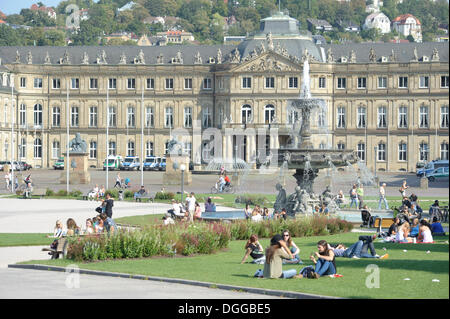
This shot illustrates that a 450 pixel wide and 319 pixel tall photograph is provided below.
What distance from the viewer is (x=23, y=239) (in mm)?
47000

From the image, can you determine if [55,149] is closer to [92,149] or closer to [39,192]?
[92,149]

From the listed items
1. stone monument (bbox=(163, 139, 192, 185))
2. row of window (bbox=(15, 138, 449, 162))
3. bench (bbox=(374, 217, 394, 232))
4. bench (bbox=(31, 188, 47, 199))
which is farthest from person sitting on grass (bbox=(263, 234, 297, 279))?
row of window (bbox=(15, 138, 449, 162))

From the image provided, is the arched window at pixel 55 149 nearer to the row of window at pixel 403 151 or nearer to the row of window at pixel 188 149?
the row of window at pixel 188 149

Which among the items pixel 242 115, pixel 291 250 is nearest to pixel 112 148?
pixel 242 115

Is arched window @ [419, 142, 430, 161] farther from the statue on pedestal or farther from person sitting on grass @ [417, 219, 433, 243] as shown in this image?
person sitting on grass @ [417, 219, 433, 243]

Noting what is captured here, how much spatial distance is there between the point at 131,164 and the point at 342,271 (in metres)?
96.7

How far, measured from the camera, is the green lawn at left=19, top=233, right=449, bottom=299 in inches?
1221

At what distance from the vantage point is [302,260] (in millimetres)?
38781

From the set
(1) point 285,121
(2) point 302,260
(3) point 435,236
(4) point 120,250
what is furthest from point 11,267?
(1) point 285,121

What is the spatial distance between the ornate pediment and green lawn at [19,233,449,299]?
9064 cm

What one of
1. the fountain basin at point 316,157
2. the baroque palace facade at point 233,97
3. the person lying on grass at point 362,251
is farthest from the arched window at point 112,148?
the person lying on grass at point 362,251

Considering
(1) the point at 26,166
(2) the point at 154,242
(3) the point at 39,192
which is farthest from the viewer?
(1) the point at 26,166

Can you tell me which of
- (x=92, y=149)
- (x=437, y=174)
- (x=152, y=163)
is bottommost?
(x=437, y=174)
